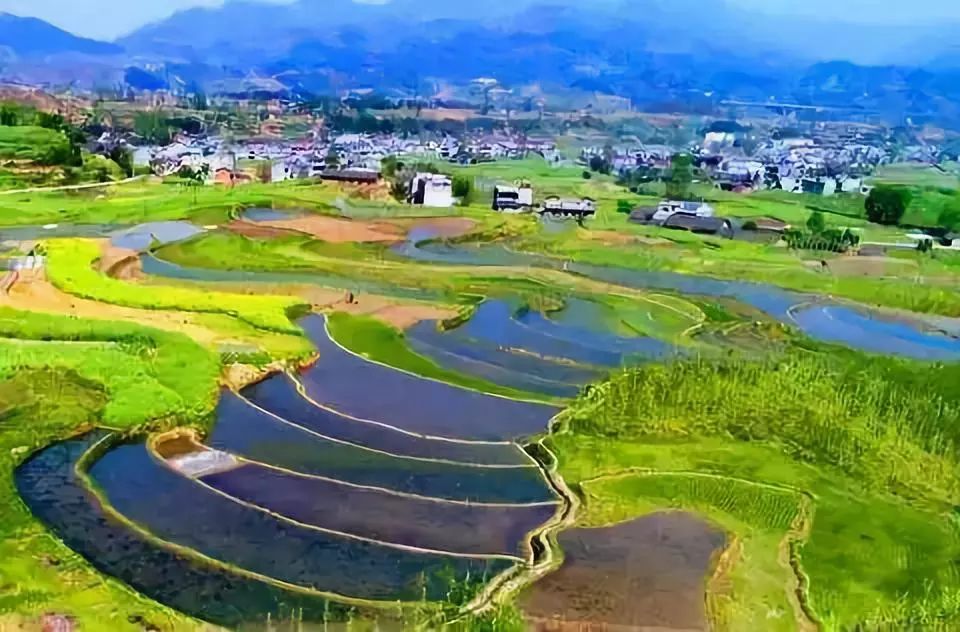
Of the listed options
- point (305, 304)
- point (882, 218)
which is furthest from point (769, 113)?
point (305, 304)

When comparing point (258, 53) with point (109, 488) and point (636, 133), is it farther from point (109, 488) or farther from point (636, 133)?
point (109, 488)

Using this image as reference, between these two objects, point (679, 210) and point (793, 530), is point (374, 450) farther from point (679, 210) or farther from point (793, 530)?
point (679, 210)

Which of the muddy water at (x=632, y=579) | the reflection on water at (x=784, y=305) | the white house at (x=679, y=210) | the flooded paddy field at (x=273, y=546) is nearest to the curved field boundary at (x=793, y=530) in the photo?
the muddy water at (x=632, y=579)

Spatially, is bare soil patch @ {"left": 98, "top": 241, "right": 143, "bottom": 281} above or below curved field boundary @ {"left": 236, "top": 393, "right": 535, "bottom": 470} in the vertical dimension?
above

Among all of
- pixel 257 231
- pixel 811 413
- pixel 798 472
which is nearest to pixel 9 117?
pixel 257 231

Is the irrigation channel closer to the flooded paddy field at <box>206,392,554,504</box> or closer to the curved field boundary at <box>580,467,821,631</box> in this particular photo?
the flooded paddy field at <box>206,392,554,504</box>

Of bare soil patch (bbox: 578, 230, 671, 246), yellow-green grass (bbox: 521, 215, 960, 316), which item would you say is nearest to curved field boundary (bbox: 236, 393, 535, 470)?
yellow-green grass (bbox: 521, 215, 960, 316)

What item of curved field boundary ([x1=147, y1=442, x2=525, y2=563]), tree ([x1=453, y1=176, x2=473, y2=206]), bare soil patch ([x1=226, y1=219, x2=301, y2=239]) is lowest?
curved field boundary ([x1=147, y1=442, x2=525, y2=563])
